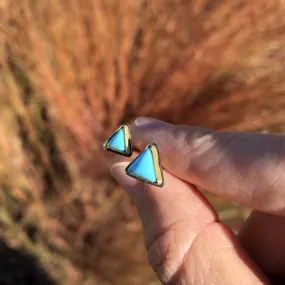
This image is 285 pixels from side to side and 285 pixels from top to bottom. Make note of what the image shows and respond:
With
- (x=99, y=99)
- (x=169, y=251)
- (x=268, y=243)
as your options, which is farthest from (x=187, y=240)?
(x=99, y=99)

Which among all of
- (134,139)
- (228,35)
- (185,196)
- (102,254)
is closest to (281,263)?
(185,196)

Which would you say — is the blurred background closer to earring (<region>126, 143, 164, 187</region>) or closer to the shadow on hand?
the shadow on hand

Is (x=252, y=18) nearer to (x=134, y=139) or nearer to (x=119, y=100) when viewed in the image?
(x=119, y=100)

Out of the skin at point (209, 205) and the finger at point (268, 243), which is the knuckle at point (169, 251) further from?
the finger at point (268, 243)

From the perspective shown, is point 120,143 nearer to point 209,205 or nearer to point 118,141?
point 118,141

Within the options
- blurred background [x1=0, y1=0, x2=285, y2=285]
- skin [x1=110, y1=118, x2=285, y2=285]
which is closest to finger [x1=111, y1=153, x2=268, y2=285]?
skin [x1=110, y1=118, x2=285, y2=285]

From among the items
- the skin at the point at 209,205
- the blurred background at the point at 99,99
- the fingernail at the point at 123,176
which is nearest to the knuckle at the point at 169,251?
the skin at the point at 209,205
